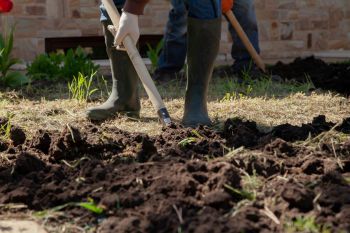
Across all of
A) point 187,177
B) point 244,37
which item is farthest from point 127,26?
point 244,37

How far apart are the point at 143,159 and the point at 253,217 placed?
82 centimetres

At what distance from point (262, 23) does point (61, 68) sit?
283 cm

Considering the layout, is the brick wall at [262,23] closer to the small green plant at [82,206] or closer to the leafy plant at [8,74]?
the leafy plant at [8,74]

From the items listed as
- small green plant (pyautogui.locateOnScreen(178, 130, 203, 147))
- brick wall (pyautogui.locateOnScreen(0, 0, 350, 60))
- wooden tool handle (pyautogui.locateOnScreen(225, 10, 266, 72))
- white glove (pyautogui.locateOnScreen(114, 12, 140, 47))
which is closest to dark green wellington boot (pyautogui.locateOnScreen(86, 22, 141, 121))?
white glove (pyautogui.locateOnScreen(114, 12, 140, 47))

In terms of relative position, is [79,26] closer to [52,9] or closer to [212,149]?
[52,9]

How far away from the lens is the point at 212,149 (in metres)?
3.32

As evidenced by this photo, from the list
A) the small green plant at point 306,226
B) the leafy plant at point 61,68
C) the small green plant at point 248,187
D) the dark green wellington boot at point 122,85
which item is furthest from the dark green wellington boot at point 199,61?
the leafy plant at point 61,68

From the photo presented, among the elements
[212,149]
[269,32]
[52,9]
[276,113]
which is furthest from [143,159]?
[269,32]

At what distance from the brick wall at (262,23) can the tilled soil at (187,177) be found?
4.16 metres

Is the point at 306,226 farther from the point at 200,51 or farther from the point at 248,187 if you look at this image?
the point at 200,51

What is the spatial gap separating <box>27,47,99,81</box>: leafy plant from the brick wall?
5.06 ft

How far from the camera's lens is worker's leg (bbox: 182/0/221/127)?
409cm

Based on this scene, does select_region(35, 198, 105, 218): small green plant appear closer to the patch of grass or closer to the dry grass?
the dry grass

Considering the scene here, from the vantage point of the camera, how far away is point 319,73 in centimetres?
652
